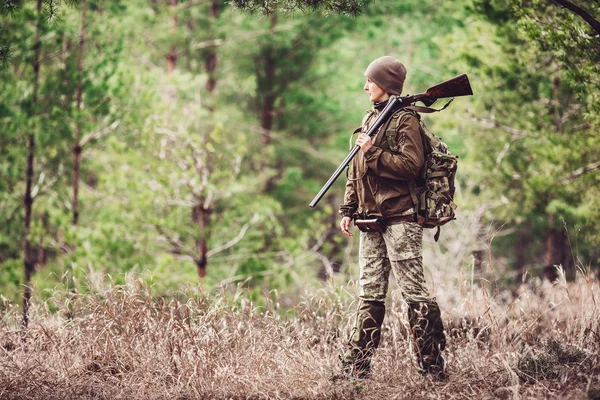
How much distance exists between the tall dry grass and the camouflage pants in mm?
168

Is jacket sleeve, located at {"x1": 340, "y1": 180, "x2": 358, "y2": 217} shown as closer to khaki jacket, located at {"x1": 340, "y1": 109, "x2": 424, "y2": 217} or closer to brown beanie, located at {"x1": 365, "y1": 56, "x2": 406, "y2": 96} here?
khaki jacket, located at {"x1": 340, "y1": 109, "x2": 424, "y2": 217}

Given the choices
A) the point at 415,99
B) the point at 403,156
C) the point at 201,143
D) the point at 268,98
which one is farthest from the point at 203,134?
the point at 403,156

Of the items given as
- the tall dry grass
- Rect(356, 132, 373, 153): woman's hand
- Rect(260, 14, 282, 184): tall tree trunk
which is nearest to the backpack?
Rect(356, 132, 373, 153): woman's hand

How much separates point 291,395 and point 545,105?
23.4ft

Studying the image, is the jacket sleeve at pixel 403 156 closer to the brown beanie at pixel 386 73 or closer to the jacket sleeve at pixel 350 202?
the brown beanie at pixel 386 73

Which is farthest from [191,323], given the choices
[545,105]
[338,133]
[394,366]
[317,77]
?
[338,133]

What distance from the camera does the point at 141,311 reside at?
411 cm

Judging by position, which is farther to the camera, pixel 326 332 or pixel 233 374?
pixel 326 332

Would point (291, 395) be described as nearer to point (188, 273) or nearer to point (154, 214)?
point (188, 273)

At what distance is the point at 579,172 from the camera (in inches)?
308

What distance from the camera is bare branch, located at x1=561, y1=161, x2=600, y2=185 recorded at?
25.1ft

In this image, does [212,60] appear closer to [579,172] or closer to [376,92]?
[579,172]

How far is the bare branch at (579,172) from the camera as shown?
25.1ft

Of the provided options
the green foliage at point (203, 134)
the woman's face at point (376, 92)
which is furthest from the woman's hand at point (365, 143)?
the green foliage at point (203, 134)
